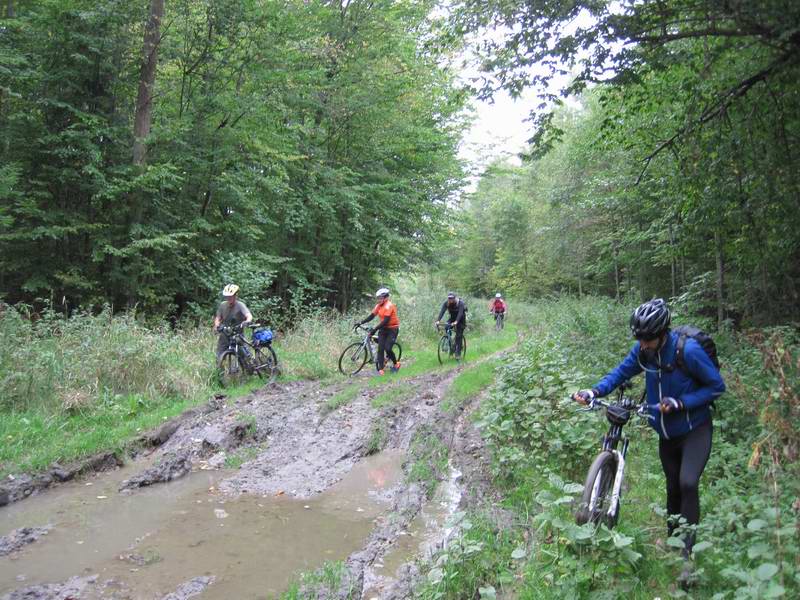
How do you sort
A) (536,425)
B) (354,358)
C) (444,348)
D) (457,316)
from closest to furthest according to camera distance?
(536,425) → (354,358) → (457,316) → (444,348)

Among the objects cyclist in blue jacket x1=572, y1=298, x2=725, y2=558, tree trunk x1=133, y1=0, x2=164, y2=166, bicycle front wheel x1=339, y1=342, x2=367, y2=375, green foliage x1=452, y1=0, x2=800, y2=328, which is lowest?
bicycle front wheel x1=339, y1=342, x2=367, y2=375

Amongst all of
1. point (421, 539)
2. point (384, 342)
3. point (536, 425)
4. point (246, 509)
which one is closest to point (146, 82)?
point (384, 342)

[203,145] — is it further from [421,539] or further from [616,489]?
[616,489]

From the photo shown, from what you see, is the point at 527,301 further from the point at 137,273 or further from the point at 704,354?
the point at 704,354

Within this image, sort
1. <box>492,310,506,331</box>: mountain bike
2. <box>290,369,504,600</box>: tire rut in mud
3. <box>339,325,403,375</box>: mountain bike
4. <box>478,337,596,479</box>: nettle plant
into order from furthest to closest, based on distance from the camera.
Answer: <box>492,310,506,331</box>: mountain bike, <box>339,325,403,375</box>: mountain bike, <box>478,337,596,479</box>: nettle plant, <box>290,369,504,600</box>: tire rut in mud

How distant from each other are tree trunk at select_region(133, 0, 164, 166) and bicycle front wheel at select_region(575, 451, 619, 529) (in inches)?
498

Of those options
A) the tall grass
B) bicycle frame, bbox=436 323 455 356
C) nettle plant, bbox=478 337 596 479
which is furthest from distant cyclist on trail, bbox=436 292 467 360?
nettle plant, bbox=478 337 596 479

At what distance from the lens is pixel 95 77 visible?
13430mm

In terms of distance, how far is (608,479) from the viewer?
4281 mm

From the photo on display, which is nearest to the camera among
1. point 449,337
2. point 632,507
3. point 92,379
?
point 632,507

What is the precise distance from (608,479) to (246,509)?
3.70 m

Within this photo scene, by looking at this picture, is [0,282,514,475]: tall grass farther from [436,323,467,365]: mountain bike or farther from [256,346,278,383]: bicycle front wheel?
[436,323,467,365]: mountain bike

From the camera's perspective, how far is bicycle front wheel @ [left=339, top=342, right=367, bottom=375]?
520 inches

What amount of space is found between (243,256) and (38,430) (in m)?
8.24
